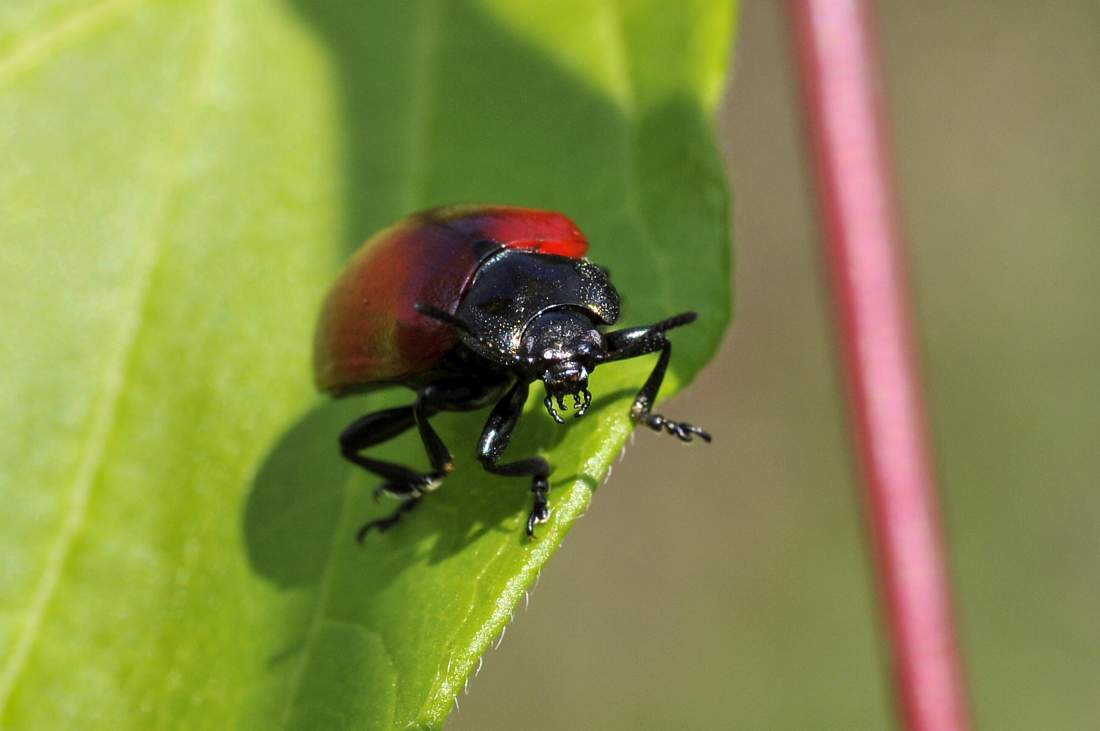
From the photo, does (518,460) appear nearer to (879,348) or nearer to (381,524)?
(381,524)

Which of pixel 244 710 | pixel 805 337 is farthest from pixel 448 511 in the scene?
pixel 805 337

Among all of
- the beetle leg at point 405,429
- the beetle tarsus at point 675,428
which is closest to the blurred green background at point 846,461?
the beetle tarsus at point 675,428

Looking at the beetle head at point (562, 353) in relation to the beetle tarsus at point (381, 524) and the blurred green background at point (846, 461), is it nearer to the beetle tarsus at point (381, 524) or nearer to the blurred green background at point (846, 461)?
the beetle tarsus at point (381, 524)

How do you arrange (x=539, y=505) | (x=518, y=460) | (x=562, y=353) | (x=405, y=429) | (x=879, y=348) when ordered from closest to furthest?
(x=539, y=505), (x=879, y=348), (x=518, y=460), (x=562, y=353), (x=405, y=429)

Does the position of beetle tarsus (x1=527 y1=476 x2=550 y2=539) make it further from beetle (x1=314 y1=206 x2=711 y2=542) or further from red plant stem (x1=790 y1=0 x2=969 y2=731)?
red plant stem (x1=790 y1=0 x2=969 y2=731)

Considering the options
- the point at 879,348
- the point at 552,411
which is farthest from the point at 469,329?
the point at 879,348

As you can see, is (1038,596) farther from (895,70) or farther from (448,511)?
(448,511)
